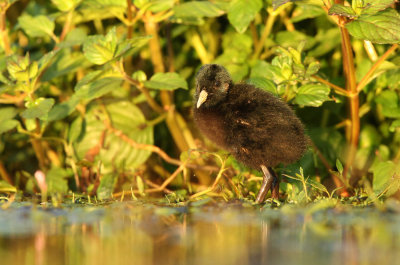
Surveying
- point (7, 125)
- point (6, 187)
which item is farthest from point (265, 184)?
point (7, 125)

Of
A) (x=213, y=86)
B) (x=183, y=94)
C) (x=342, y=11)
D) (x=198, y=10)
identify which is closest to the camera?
(x=342, y=11)

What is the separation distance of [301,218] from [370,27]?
3.38ft

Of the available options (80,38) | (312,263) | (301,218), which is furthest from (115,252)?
(80,38)

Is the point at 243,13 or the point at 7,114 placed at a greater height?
the point at 243,13

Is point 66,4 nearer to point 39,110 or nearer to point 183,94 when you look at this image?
point 39,110

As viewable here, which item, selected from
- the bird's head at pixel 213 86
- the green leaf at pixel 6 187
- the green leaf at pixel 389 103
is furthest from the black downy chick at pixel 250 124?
the green leaf at pixel 6 187

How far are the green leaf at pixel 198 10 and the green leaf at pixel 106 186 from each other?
40.8 inches

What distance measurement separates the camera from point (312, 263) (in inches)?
71.2

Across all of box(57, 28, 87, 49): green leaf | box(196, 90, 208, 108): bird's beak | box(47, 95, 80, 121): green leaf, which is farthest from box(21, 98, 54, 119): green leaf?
box(196, 90, 208, 108): bird's beak

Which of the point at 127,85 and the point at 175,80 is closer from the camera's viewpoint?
the point at 175,80

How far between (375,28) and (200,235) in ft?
4.54

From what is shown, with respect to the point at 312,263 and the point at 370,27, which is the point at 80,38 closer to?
the point at 370,27

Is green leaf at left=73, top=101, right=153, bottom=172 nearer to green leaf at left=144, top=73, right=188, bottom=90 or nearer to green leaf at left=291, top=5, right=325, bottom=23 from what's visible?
green leaf at left=144, top=73, right=188, bottom=90

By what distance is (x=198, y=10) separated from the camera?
12.1 ft
